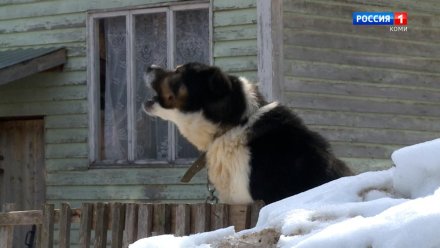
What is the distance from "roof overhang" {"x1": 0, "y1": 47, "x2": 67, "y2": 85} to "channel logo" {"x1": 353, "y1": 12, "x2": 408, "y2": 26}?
139 inches

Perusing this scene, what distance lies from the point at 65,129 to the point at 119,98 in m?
0.76

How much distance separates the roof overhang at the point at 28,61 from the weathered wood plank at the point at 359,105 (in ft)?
9.79

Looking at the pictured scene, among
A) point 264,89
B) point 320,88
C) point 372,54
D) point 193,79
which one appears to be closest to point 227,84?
point 193,79

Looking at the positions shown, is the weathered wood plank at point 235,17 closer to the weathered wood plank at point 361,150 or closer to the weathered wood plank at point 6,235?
the weathered wood plank at point 361,150

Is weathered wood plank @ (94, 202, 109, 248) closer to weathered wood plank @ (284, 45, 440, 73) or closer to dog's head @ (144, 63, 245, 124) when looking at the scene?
dog's head @ (144, 63, 245, 124)

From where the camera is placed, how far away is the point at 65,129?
1267 centimetres

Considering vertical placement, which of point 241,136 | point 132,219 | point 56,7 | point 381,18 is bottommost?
point 132,219

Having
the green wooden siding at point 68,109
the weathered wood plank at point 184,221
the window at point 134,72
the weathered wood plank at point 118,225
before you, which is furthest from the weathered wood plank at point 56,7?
the weathered wood plank at point 184,221

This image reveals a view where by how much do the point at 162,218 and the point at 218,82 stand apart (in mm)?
1558

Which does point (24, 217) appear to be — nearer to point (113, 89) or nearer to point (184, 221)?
point (184, 221)

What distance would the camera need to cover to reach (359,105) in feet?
39.8

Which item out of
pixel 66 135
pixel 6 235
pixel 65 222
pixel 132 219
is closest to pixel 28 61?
pixel 66 135

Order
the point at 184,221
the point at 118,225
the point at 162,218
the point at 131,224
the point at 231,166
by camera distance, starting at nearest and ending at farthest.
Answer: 1. the point at 184,221
2. the point at 162,218
3. the point at 131,224
4. the point at 118,225
5. the point at 231,166

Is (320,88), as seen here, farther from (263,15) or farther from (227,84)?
(227,84)
